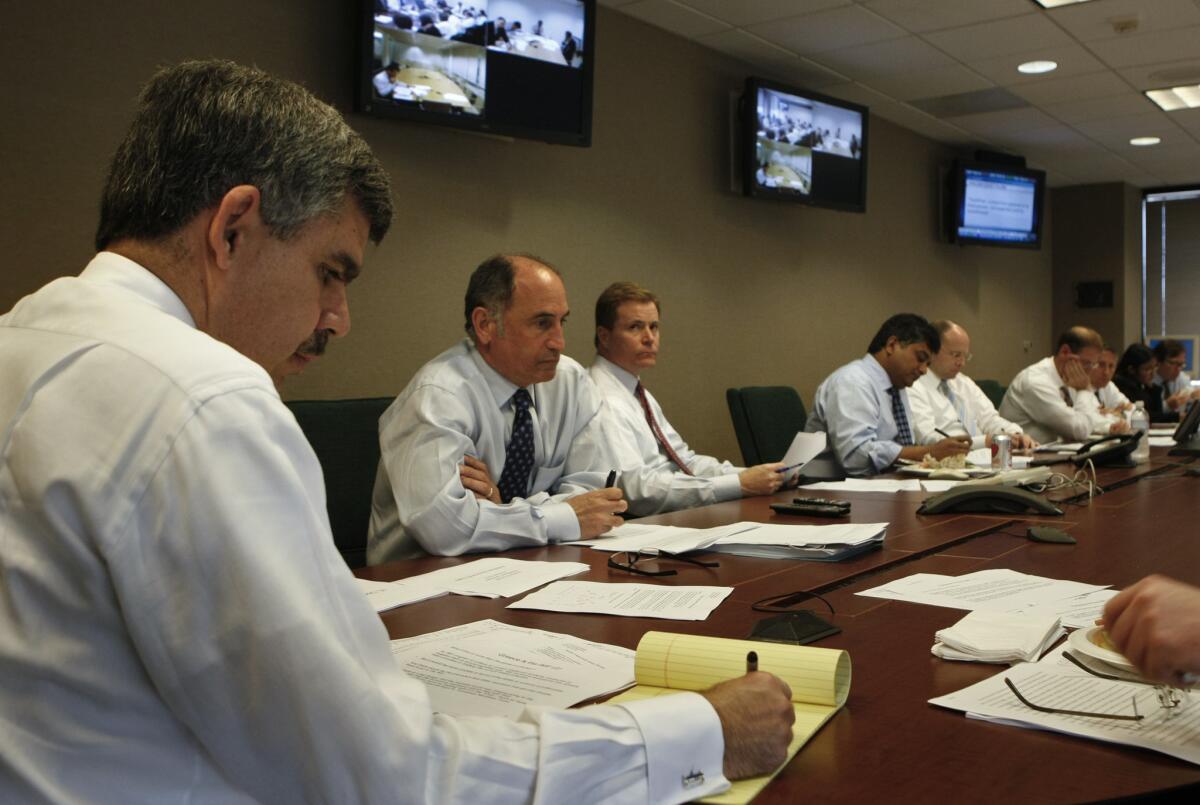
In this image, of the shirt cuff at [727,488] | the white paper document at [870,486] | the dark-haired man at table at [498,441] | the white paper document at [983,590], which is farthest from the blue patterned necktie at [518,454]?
the white paper document at [983,590]

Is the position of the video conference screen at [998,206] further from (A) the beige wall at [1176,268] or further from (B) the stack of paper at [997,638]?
(B) the stack of paper at [997,638]

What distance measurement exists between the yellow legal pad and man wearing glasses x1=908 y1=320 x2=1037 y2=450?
13.9ft

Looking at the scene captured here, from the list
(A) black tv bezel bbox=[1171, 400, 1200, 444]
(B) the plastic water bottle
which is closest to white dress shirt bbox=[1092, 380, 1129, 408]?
(A) black tv bezel bbox=[1171, 400, 1200, 444]

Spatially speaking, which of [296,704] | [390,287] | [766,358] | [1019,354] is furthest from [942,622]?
[1019,354]

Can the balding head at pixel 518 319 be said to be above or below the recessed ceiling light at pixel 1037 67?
below

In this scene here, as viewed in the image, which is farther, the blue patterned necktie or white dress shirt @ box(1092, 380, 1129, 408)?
white dress shirt @ box(1092, 380, 1129, 408)

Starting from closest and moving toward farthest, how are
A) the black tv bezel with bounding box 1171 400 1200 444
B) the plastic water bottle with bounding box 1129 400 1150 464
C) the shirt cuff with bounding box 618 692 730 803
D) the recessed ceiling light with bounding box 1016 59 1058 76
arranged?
the shirt cuff with bounding box 618 692 730 803, the plastic water bottle with bounding box 1129 400 1150 464, the black tv bezel with bounding box 1171 400 1200 444, the recessed ceiling light with bounding box 1016 59 1058 76

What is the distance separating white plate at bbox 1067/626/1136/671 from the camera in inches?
45.3

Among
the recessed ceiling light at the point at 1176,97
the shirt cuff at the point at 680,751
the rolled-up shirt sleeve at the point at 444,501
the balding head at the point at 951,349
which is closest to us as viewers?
the shirt cuff at the point at 680,751

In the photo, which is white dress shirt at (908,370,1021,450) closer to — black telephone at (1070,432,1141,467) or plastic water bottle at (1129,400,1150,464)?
plastic water bottle at (1129,400,1150,464)

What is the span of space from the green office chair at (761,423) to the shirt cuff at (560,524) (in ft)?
7.48

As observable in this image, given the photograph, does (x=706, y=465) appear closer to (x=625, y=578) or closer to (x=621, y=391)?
(x=621, y=391)

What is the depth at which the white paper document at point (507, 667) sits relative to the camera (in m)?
1.11

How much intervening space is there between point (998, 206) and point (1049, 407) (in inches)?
95.5
